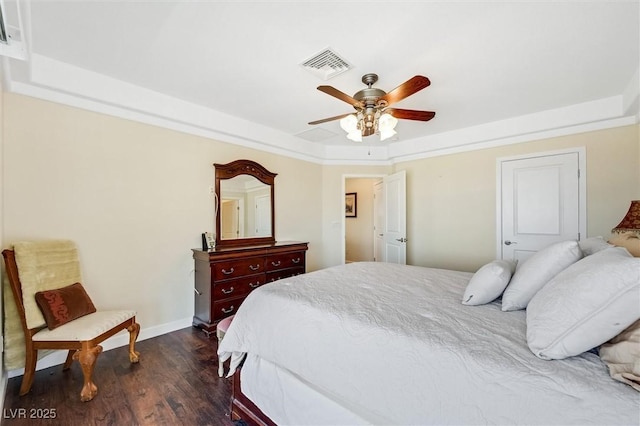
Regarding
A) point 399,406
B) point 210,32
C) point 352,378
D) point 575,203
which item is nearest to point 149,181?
point 210,32

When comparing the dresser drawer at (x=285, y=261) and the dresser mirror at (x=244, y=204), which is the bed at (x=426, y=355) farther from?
the dresser mirror at (x=244, y=204)

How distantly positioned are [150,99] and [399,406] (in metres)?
3.23

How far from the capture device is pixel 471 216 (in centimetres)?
390

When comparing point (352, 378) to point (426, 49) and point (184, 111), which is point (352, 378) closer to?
point (426, 49)

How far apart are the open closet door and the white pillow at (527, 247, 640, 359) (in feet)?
10.9

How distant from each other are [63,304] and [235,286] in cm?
143

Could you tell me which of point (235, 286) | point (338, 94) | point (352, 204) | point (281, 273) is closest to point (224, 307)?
point (235, 286)

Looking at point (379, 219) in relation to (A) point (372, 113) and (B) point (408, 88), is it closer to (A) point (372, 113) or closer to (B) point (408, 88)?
(A) point (372, 113)

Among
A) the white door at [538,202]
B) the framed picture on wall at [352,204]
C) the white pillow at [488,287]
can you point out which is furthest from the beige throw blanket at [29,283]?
the framed picture on wall at [352,204]

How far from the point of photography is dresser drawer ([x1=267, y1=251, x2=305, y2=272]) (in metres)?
3.48

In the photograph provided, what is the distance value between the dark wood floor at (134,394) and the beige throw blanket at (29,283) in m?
0.26

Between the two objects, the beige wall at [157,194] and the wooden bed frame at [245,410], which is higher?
the beige wall at [157,194]

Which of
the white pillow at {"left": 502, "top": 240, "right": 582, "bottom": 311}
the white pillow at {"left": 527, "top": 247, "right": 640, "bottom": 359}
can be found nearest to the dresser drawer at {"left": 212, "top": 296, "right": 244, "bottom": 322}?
the white pillow at {"left": 502, "top": 240, "right": 582, "bottom": 311}

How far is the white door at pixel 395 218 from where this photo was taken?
4318 millimetres
